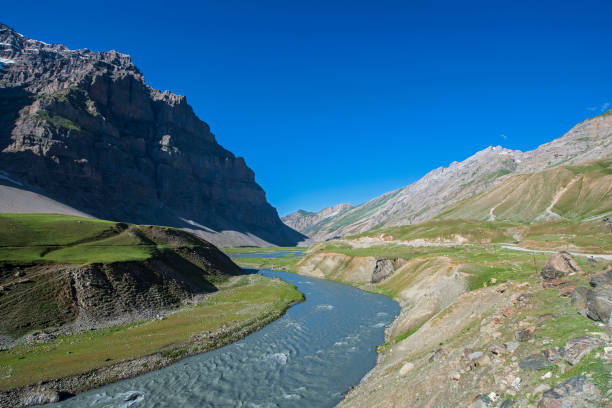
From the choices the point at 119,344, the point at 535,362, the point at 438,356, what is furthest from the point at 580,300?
the point at 119,344

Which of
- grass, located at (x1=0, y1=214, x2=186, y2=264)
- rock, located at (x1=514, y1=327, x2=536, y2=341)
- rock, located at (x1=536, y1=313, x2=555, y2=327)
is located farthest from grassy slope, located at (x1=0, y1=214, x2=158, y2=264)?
rock, located at (x1=536, y1=313, x2=555, y2=327)

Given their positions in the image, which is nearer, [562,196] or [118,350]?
[118,350]

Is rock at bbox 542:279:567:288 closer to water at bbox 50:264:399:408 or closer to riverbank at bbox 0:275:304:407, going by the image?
water at bbox 50:264:399:408

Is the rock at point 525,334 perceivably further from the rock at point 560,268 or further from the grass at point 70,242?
the grass at point 70,242

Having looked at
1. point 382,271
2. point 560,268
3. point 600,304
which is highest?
point 560,268

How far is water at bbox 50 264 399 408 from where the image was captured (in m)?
26.7

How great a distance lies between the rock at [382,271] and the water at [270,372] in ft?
96.1

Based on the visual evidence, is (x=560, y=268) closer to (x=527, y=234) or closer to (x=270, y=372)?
(x=270, y=372)

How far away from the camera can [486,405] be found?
1312 cm

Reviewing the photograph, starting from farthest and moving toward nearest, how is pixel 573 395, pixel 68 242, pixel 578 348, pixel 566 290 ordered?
1. pixel 68 242
2. pixel 566 290
3. pixel 578 348
4. pixel 573 395

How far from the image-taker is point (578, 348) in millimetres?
12891

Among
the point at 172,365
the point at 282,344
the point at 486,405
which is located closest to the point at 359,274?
the point at 282,344

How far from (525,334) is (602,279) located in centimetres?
711

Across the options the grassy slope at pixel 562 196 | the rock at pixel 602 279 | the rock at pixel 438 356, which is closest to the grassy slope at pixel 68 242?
the rock at pixel 438 356
